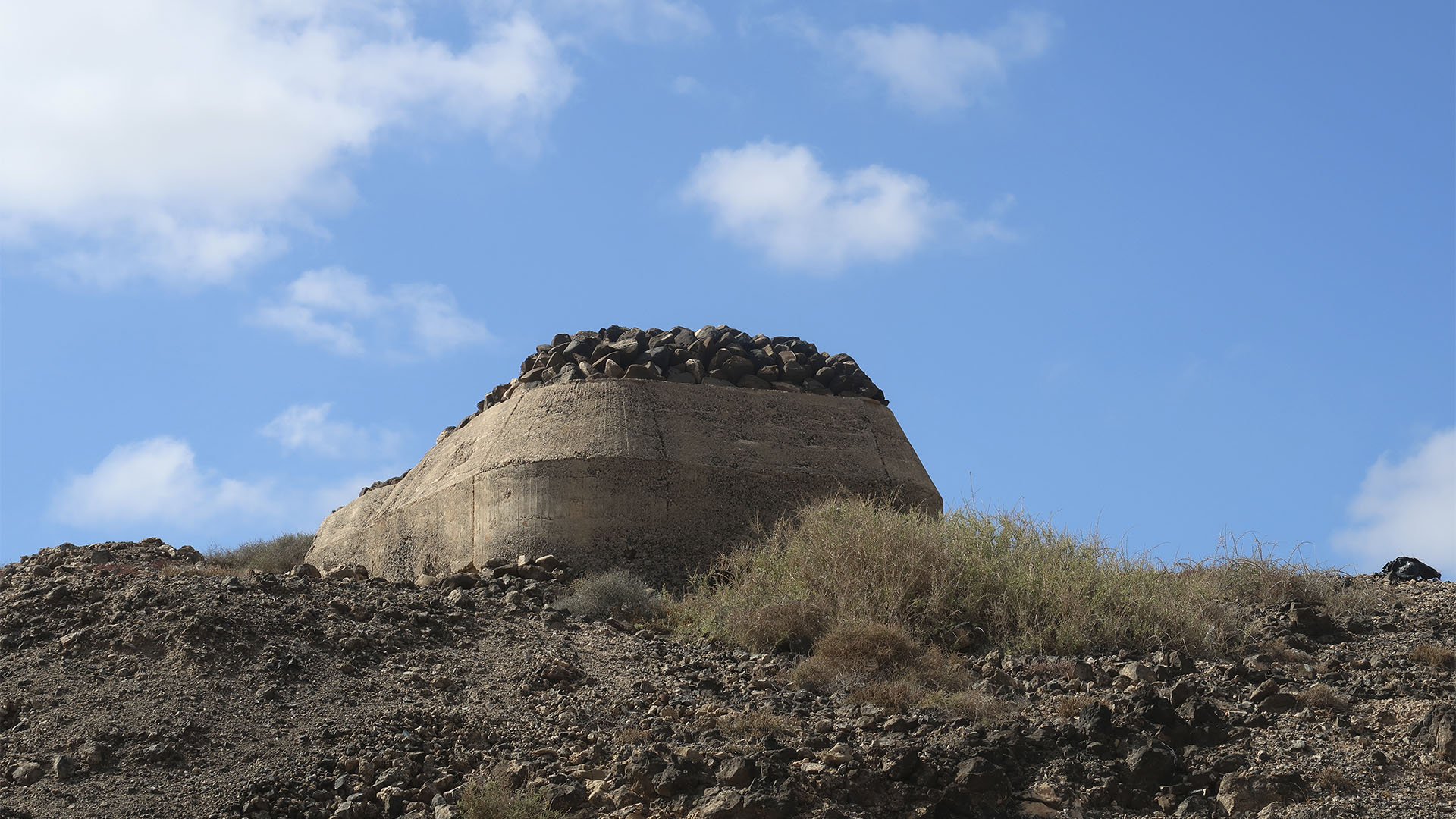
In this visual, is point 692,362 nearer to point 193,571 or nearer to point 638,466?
point 638,466

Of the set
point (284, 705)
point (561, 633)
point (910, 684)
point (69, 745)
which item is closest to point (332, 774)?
point (284, 705)

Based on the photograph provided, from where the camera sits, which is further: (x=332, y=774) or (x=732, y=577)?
(x=732, y=577)

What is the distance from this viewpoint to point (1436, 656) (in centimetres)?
687

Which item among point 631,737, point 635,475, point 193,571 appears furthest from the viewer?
point 193,571

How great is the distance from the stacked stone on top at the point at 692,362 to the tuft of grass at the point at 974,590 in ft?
5.69

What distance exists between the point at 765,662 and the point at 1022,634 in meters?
1.43

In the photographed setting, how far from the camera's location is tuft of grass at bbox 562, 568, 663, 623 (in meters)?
8.01

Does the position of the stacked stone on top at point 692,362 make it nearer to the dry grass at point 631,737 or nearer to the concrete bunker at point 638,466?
the concrete bunker at point 638,466

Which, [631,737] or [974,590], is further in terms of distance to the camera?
[974,590]

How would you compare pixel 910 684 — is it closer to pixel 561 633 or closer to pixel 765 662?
pixel 765 662

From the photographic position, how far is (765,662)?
23.1 ft

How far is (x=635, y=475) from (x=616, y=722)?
3.01 metres

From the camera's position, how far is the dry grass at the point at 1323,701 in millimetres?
6262

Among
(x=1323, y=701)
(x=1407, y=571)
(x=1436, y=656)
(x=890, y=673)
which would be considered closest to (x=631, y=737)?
(x=890, y=673)
